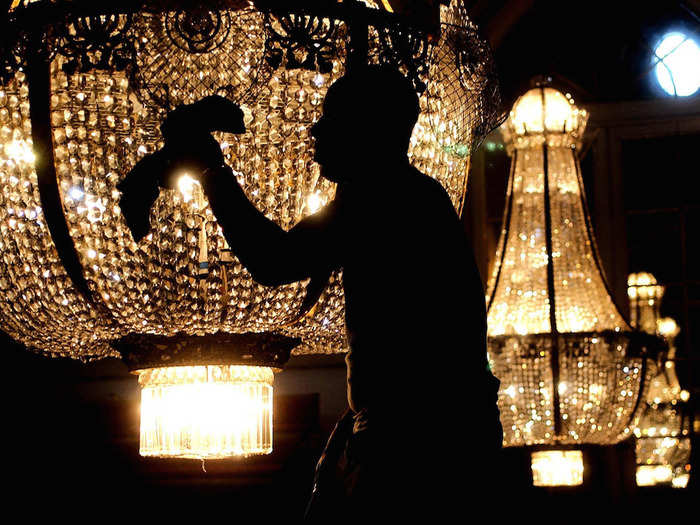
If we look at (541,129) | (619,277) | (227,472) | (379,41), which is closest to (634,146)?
(619,277)

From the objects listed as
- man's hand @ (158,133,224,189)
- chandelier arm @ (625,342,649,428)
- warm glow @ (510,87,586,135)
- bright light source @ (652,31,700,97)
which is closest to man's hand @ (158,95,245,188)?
man's hand @ (158,133,224,189)

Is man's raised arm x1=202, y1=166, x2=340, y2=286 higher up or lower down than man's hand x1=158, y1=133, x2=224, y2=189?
lower down

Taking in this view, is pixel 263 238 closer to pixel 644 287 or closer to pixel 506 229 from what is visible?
pixel 506 229

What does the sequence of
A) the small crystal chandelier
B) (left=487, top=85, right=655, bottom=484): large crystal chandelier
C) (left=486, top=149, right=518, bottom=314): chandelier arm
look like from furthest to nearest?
the small crystal chandelier, (left=486, top=149, right=518, bottom=314): chandelier arm, (left=487, top=85, right=655, bottom=484): large crystal chandelier

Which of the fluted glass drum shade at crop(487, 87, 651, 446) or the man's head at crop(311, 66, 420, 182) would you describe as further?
the fluted glass drum shade at crop(487, 87, 651, 446)

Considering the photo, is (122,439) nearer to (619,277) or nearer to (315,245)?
(619,277)

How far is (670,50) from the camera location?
433 cm

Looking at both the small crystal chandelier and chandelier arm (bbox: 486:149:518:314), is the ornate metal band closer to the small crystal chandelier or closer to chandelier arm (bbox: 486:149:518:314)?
chandelier arm (bbox: 486:149:518:314)

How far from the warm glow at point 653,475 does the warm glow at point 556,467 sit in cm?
121

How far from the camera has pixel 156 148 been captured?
44.6 inches

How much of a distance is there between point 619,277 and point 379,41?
2935mm

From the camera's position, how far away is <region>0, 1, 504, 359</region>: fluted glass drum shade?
1.13m

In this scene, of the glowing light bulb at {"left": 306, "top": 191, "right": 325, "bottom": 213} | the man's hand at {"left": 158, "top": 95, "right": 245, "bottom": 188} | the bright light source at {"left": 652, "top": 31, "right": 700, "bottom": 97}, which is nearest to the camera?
the man's hand at {"left": 158, "top": 95, "right": 245, "bottom": 188}

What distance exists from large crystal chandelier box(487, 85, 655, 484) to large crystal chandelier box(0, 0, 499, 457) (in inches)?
54.5
